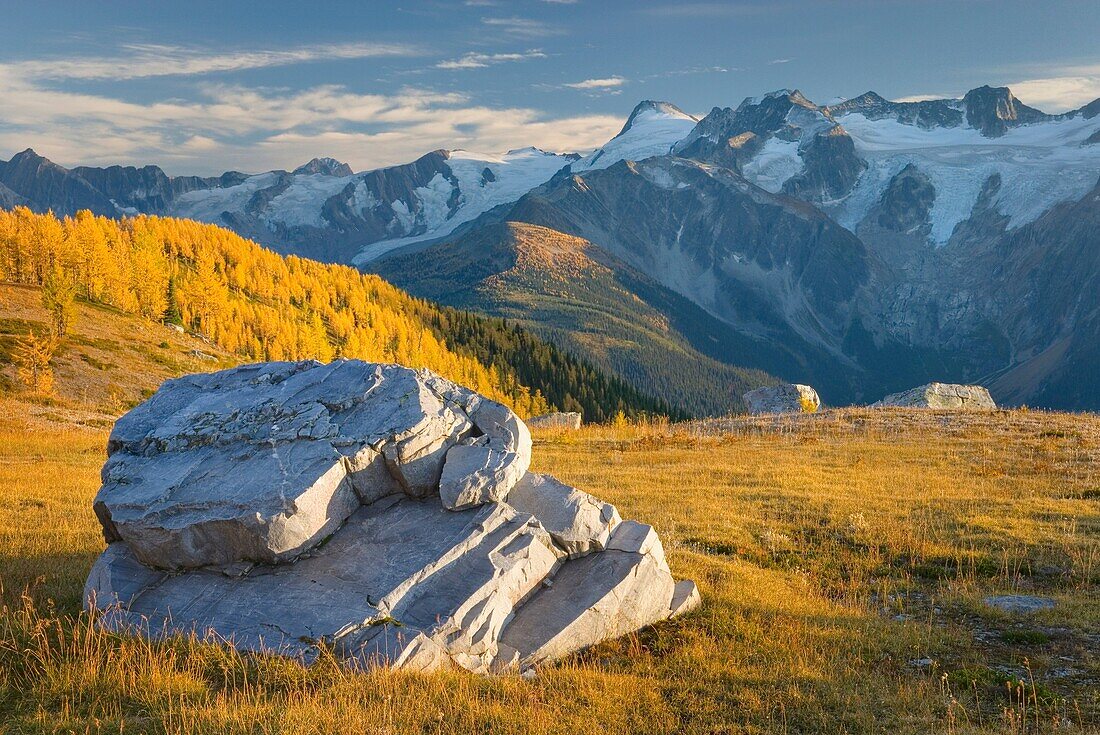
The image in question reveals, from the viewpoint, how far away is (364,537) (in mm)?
12633

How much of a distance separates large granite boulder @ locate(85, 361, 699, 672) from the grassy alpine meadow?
2.20ft

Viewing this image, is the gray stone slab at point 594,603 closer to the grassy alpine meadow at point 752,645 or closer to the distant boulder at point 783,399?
the grassy alpine meadow at point 752,645

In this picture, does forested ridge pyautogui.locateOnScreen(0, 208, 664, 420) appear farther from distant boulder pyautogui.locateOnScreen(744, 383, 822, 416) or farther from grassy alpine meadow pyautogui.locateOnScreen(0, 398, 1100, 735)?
grassy alpine meadow pyautogui.locateOnScreen(0, 398, 1100, 735)

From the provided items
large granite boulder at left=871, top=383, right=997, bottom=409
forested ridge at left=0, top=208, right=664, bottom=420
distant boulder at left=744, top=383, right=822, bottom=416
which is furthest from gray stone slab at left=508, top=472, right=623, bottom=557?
forested ridge at left=0, top=208, right=664, bottom=420

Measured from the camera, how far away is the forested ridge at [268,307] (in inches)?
4333

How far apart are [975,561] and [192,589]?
55.5ft

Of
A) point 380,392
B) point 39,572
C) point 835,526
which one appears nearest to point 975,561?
point 835,526

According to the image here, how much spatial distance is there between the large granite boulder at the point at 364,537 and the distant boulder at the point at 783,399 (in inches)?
2119

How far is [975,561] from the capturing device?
16.5 m

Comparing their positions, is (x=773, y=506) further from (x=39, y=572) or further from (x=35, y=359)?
(x=35, y=359)

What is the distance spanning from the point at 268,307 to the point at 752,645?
16182cm

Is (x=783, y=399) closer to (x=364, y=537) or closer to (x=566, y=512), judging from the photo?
(x=566, y=512)

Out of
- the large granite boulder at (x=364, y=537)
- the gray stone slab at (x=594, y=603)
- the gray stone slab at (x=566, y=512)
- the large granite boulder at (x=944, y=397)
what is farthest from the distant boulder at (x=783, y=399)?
the large granite boulder at (x=364, y=537)

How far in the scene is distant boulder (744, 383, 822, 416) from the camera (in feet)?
212
